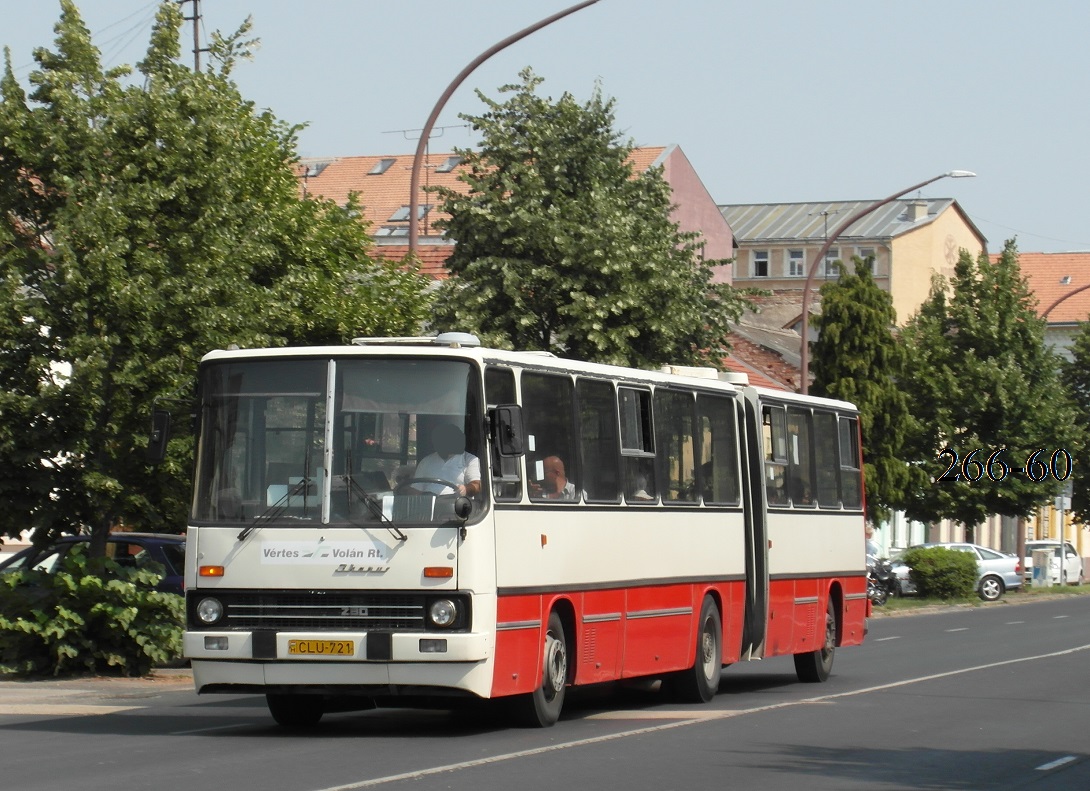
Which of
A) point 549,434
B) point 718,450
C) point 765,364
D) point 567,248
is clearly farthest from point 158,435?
point 765,364

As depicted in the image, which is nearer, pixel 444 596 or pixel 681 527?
pixel 444 596

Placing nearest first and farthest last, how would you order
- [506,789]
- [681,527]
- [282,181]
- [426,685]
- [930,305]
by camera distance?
[506,789] → [426,685] → [681,527] → [282,181] → [930,305]

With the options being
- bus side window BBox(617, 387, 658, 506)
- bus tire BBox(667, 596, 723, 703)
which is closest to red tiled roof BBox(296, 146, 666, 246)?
bus tire BBox(667, 596, 723, 703)

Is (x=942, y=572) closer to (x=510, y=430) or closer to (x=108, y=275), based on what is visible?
(x=108, y=275)

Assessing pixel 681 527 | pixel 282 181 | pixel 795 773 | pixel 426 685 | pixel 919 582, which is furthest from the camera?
pixel 919 582

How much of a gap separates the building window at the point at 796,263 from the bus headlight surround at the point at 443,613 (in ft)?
298

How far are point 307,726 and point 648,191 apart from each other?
15254 mm

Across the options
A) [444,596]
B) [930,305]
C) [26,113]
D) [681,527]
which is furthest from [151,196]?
[930,305]

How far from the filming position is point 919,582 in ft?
152

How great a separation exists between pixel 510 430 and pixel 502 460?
1.45 feet

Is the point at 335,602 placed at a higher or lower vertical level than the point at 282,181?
lower

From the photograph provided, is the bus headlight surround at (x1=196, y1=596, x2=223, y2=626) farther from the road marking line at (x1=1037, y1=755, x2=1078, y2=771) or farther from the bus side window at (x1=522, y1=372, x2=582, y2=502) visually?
the road marking line at (x1=1037, y1=755, x2=1078, y2=771)

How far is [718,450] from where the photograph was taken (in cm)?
1859

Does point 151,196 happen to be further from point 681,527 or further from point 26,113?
point 681,527
